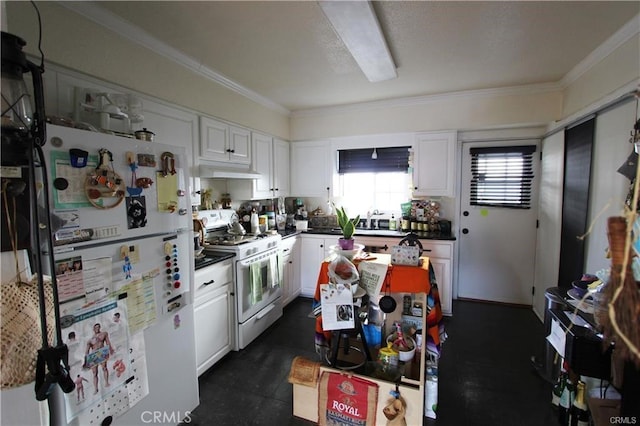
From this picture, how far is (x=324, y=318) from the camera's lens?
1646 mm

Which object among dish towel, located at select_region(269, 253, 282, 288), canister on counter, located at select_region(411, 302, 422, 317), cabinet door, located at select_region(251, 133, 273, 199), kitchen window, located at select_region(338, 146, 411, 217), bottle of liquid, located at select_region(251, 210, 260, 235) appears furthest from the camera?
kitchen window, located at select_region(338, 146, 411, 217)

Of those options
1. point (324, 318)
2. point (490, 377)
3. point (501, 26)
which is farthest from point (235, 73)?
point (490, 377)

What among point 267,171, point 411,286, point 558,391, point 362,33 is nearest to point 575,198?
point 558,391

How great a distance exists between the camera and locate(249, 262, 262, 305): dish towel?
262 centimetres

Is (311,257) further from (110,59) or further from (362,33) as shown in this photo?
(110,59)

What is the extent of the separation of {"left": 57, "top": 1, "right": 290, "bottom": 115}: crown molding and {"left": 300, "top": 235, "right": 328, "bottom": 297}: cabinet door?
1.96m

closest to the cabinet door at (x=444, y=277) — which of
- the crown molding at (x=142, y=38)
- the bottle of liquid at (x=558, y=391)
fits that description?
the bottle of liquid at (x=558, y=391)

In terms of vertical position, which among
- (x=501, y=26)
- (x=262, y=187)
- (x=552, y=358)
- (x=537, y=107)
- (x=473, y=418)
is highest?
(x=501, y=26)

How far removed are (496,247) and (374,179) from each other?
178cm

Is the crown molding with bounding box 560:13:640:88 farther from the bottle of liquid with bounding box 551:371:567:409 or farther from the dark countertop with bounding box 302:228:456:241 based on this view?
the bottle of liquid with bounding box 551:371:567:409

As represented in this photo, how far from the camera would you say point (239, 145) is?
9.80 feet

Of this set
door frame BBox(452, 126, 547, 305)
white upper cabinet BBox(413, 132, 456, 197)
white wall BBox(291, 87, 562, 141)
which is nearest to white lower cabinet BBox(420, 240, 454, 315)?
door frame BBox(452, 126, 547, 305)

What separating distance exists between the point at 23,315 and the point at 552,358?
304cm

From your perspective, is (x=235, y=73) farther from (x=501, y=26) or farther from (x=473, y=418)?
(x=473, y=418)
